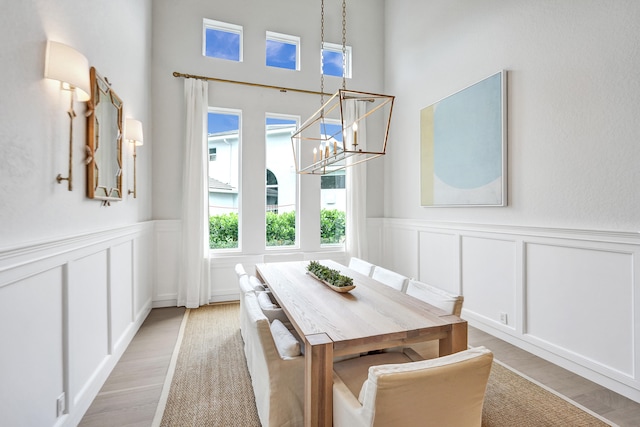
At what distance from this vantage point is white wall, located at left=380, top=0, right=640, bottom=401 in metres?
2.07

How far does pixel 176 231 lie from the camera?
4016 millimetres

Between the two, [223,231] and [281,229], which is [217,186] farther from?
→ [281,229]

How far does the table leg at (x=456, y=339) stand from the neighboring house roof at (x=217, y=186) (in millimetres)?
3540

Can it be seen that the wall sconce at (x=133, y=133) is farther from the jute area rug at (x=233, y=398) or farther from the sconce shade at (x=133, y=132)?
the jute area rug at (x=233, y=398)

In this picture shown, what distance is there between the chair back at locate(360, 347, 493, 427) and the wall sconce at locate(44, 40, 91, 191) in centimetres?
194

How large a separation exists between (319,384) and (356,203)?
3.50 meters

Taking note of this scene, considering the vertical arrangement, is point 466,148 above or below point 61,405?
above

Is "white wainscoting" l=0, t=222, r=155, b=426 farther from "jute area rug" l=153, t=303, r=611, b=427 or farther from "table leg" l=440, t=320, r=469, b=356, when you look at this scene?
"table leg" l=440, t=320, r=469, b=356

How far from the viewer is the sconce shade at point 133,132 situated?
9.55 feet

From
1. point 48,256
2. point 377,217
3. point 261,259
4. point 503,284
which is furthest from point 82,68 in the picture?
point 377,217

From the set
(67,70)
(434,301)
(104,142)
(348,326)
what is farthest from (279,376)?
(104,142)

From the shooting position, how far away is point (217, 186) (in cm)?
434

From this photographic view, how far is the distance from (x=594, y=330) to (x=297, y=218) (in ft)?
11.4

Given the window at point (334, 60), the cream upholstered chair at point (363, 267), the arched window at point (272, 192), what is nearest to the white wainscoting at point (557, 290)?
the cream upholstered chair at point (363, 267)
